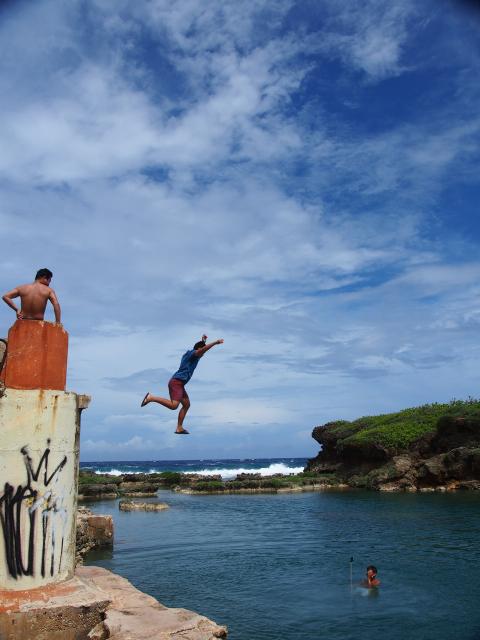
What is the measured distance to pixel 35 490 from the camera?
29.5ft

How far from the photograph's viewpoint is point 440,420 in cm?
4691

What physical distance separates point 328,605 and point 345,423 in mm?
49403

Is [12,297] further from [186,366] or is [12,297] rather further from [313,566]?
[313,566]

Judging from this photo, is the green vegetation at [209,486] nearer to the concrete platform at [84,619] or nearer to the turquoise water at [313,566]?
the turquoise water at [313,566]

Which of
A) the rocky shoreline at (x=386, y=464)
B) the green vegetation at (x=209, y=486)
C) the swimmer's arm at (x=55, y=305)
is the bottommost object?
the green vegetation at (x=209, y=486)

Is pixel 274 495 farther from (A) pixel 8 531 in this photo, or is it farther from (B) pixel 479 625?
(A) pixel 8 531

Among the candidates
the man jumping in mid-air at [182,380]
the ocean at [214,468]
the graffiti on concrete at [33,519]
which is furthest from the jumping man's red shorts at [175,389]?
the ocean at [214,468]

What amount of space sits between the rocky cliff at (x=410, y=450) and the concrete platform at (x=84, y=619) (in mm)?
36979

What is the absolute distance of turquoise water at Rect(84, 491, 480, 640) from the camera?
12.8 meters

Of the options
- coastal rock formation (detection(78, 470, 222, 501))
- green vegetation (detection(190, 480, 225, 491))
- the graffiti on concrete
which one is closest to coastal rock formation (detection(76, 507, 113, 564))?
the graffiti on concrete

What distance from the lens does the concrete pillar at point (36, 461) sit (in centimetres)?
877

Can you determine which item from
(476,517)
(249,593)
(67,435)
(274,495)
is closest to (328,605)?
(249,593)

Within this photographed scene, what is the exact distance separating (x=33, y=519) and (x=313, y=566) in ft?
40.1

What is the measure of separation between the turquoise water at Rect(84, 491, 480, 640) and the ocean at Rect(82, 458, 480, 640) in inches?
1.4
